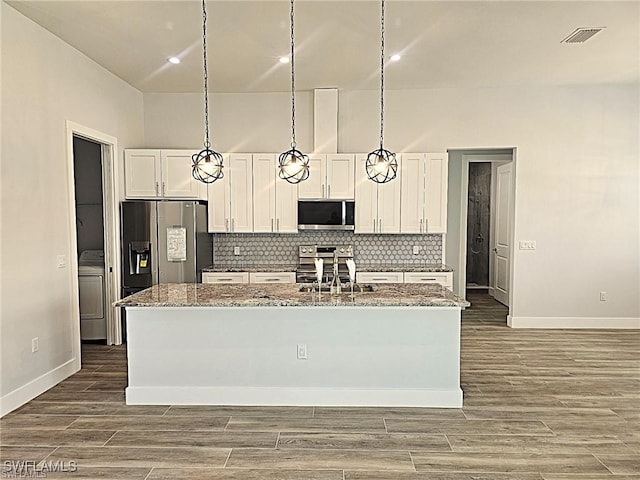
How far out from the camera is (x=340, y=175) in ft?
19.3

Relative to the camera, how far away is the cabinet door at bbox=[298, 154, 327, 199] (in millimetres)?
5859

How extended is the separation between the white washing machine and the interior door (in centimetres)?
621

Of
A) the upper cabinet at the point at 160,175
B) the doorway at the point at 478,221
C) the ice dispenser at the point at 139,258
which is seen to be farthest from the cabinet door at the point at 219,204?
the doorway at the point at 478,221

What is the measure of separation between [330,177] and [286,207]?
69 cm

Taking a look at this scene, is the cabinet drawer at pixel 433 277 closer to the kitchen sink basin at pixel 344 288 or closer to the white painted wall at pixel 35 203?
the kitchen sink basin at pixel 344 288

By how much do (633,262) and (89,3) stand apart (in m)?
6.77


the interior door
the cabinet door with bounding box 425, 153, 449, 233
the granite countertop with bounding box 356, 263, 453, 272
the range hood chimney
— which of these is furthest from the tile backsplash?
the interior door

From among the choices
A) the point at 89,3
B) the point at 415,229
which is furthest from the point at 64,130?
the point at 415,229

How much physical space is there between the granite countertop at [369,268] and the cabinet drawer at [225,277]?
1.8 inches

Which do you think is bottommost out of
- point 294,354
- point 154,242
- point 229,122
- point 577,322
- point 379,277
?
point 577,322

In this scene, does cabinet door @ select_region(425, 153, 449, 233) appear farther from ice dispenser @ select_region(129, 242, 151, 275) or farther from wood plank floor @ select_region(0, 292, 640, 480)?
ice dispenser @ select_region(129, 242, 151, 275)

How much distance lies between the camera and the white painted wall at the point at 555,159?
19.6 ft

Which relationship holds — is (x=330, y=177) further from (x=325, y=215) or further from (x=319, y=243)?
(x=319, y=243)
